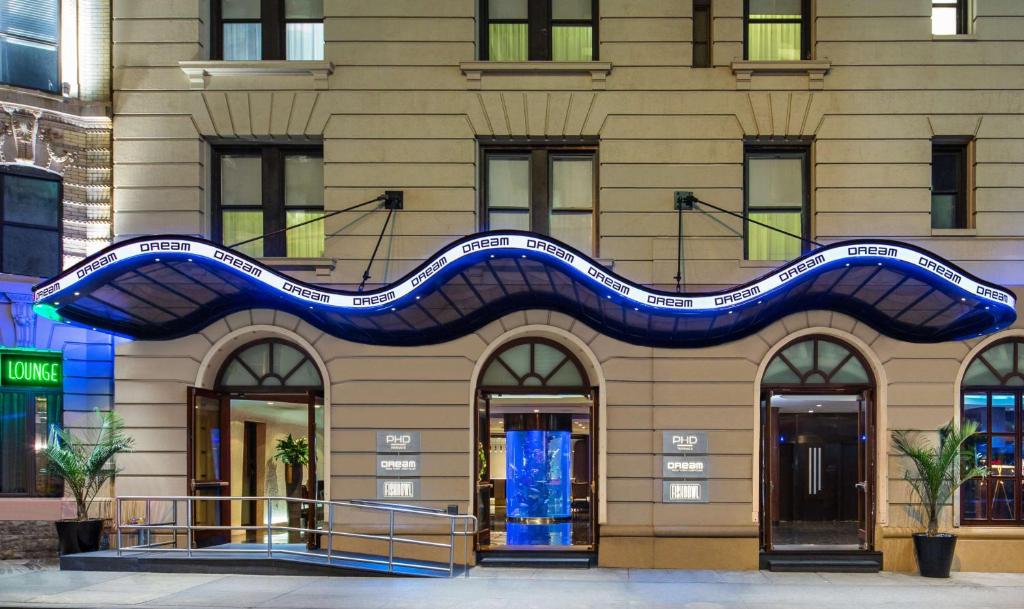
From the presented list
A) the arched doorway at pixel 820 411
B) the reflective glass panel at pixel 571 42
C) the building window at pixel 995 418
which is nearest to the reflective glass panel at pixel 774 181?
the arched doorway at pixel 820 411

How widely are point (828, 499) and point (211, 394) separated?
40.7 ft

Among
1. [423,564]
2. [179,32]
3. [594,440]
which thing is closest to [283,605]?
[423,564]

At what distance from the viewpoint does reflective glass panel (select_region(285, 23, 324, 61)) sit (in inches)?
626

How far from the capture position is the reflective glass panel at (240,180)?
1587cm

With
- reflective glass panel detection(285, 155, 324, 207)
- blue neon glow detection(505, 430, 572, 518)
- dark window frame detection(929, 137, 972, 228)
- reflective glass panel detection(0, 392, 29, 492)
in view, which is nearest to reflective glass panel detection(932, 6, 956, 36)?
dark window frame detection(929, 137, 972, 228)

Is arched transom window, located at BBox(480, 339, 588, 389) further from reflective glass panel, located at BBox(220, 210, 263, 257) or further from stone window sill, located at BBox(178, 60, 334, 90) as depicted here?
stone window sill, located at BBox(178, 60, 334, 90)

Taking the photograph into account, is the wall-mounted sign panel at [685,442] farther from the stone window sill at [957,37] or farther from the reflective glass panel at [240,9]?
the reflective glass panel at [240,9]

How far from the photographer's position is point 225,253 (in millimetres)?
12586

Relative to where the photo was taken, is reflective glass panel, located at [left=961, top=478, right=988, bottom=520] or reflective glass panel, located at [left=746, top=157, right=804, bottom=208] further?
reflective glass panel, located at [left=746, top=157, right=804, bottom=208]

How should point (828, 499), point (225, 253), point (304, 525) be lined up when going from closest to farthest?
1. point (225, 253)
2. point (304, 525)
3. point (828, 499)

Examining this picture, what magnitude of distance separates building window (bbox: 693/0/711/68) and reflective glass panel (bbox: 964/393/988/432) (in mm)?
7090

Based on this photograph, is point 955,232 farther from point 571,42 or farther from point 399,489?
point 399,489

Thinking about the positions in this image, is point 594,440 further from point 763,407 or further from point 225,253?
point 225,253

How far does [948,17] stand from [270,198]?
39.2ft
